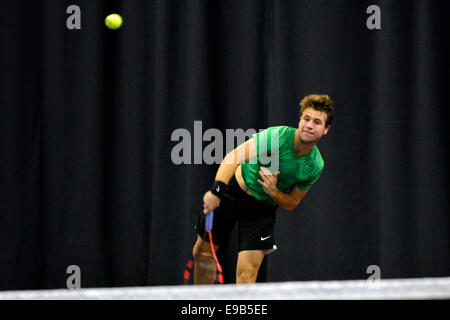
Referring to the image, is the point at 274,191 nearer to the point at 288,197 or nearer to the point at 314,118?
the point at 288,197

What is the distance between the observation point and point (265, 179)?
2.56 m

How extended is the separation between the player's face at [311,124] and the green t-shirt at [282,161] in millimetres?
102

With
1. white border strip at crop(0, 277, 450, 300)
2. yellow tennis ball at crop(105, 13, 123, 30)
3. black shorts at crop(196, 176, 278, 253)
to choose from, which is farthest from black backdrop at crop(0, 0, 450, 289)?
white border strip at crop(0, 277, 450, 300)

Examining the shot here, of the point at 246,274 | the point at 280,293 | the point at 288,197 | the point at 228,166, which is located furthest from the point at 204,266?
the point at 280,293

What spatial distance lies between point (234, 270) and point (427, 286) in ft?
9.51

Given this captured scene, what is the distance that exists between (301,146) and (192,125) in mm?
1156

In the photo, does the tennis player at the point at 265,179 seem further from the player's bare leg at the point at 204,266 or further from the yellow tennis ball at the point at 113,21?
the yellow tennis ball at the point at 113,21

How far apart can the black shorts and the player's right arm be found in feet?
1.10

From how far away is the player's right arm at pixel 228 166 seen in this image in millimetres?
2318

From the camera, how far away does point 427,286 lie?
820 mm

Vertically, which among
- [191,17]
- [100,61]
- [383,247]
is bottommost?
[383,247]

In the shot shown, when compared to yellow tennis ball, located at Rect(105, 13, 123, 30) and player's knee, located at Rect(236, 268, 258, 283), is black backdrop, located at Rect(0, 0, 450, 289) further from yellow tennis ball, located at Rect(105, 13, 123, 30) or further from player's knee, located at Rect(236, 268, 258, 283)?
player's knee, located at Rect(236, 268, 258, 283)

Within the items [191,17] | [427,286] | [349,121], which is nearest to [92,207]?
[191,17]
